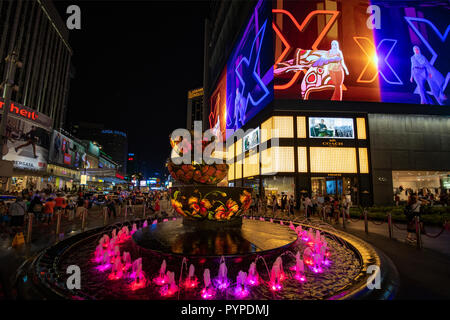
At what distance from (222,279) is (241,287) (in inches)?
16.4

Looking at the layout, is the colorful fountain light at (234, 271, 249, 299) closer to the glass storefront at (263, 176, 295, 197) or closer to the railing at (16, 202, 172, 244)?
the railing at (16, 202, 172, 244)

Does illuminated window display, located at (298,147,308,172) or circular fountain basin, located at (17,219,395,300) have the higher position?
illuminated window display, located at (298,147,308,172)

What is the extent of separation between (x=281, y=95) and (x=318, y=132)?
240 inches

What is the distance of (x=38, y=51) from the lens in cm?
5097

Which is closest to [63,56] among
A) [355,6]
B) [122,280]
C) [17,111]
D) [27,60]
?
[27,60]

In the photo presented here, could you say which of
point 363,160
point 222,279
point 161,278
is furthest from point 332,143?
point 161,278

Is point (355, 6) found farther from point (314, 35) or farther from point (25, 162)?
point (25, 162)

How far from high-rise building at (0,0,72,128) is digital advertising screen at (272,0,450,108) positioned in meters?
48.3

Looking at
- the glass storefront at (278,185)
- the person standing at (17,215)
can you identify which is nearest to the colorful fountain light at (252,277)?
the person standing at (17,215)

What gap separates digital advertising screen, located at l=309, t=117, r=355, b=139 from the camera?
2458 cm

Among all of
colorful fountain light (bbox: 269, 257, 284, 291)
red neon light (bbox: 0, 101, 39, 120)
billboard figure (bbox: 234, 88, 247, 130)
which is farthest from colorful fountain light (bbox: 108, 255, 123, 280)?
red neon light (bbox: 0, 101, 39, 120)

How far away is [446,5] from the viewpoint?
27969mm

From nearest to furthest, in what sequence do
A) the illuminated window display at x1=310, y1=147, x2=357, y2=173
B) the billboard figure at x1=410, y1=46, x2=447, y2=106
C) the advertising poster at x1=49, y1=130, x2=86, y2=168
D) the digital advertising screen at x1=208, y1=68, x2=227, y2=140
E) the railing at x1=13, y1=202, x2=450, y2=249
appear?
the railing at x1=13, y1=202, x2=450, y2=249, the illuminated window display at x1=310, y1=147, x2=357, y2=173, the billboard figure at x1=410, y1=46, x2=447, y2=106, the advertising poster at x1=49, y1=130, x2=86, y2=168, the digital advertising screen at x1=208, y1=68, x2=227, y2=140

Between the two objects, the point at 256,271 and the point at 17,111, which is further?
the point at 17,111
